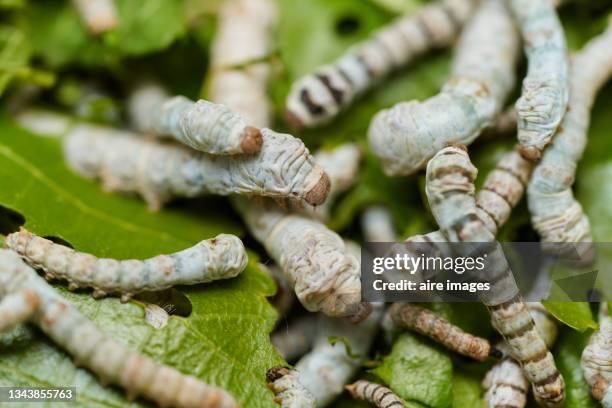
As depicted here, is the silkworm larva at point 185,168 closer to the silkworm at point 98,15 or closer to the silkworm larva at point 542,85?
the silkworm at point 98,15

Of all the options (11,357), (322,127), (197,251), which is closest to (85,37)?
(322,127)

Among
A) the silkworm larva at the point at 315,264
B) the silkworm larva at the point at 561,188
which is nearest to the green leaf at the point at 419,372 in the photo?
the silkworm larva at the point at 315,264

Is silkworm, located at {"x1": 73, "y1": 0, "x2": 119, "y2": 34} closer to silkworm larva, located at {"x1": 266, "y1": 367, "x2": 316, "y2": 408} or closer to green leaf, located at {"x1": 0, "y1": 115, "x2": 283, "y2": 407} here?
green leaf, located at {"x1": 0, "y1": 115, "x2": 283, "y2": 407}

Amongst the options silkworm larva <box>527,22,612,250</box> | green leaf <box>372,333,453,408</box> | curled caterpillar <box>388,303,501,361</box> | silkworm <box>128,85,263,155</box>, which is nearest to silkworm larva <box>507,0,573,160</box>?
silkworm larva <box>527,22,612,250</box>

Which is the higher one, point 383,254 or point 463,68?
point 463,68

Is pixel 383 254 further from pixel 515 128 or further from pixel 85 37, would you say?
pixel 85 37

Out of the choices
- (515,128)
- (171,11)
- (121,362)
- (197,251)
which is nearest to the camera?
(121,362)

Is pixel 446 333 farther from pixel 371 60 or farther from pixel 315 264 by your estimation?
pixel 371 60
